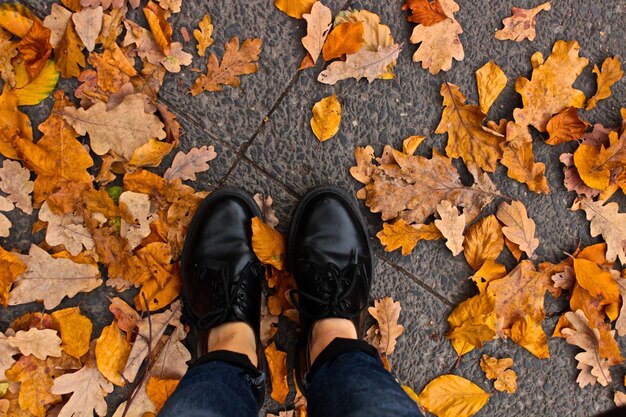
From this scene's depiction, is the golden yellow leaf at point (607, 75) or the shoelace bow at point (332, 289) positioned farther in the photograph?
the golden yellow leaf at point (607, 75)

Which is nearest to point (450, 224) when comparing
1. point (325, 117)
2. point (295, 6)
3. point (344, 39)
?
point (325, 117)

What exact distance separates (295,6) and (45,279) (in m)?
1.34

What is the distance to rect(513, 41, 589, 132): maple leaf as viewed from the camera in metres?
1.94

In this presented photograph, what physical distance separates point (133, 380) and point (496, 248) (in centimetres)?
146

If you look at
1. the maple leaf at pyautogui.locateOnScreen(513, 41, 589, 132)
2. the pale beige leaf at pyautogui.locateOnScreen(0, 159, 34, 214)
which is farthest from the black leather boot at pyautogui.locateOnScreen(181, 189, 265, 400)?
the maple leaf at pyautogui.locateOnScreen(513, 41, 589, 132)

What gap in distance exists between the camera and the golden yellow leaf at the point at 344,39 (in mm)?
1848

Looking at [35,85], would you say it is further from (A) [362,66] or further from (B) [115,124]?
(A) [362,66]

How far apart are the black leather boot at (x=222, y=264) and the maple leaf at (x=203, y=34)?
0.53 meters

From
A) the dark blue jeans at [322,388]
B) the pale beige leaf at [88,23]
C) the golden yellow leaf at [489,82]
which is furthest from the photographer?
the golden yellow leaf at [489,82]

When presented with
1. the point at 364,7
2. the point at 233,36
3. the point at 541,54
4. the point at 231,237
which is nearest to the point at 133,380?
the point at 231,237

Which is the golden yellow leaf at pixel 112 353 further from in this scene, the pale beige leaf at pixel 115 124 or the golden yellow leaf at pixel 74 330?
the pale beige leaf at pixel 115 124

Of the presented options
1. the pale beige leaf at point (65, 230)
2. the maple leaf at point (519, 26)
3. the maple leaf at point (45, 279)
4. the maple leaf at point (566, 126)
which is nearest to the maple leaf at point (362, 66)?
the maple leaf at point (519, 26)

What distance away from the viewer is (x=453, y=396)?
200 cm

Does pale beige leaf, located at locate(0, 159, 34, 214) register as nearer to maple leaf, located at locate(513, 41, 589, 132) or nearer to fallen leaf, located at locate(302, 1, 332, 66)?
fallen leaf, located at locate(302, 1, 332, 66)
